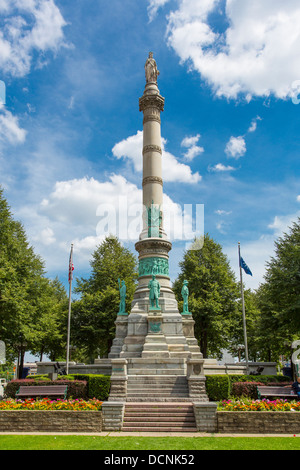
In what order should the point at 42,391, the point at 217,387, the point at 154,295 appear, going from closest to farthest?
the point at 42,391
the point at 217,387
the point at 154,295

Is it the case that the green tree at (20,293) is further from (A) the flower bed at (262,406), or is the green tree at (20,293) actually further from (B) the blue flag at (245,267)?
(A) the flower bed at (262,406)

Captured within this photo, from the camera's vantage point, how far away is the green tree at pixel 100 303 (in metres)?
37.8

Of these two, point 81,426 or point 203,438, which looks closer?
point 203,438

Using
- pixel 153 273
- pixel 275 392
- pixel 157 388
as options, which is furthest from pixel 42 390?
pixel 153 273

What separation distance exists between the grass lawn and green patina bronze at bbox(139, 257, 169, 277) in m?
14.7

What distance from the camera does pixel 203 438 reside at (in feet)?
37.7

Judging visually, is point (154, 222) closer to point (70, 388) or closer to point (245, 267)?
point (245, 267)

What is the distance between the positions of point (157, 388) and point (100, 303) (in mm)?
20977

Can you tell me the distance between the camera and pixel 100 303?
3838 cm

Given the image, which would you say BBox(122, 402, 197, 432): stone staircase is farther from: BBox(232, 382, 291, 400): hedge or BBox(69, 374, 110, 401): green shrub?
BBox(232, 382, 291, 400): hedge

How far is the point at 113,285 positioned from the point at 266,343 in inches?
674

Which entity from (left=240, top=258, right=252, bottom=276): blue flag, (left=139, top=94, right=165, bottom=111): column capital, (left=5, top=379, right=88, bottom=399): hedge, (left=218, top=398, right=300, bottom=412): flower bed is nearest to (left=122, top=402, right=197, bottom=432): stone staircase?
(left=218, top=398, right=300, bottom=412): flower bed
